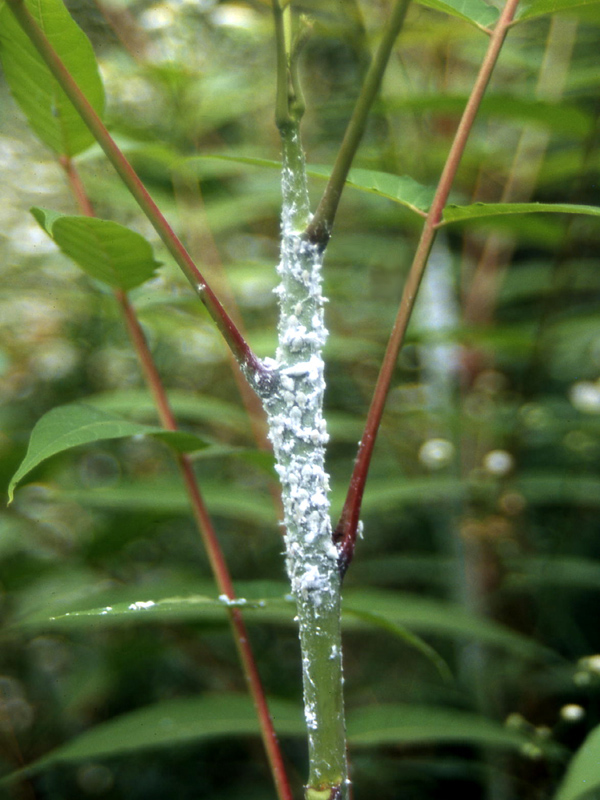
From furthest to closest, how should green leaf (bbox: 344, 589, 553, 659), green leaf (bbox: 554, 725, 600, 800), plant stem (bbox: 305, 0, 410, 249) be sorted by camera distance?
green leaf (bbox: 344, 589, 553, 659) → green leaf (bbox: 554, 725, 600, 800) → plant stem (bbox: 305, 0, 410, 249)

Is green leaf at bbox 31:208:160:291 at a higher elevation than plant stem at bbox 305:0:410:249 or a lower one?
higher

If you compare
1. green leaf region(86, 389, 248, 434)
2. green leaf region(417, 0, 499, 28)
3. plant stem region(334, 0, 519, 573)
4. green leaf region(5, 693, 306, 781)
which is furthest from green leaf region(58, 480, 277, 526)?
green leaf region(417, 0, 499, 28)

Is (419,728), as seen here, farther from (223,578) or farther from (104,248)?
(104,248)

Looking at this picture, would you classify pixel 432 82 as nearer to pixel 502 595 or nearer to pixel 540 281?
pixel 540 281

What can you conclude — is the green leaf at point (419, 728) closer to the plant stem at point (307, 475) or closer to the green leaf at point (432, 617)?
the green leaf at point (432, 617)

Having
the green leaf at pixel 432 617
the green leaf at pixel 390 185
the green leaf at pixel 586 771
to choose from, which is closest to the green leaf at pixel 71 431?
the green leaf at pixel 390 185

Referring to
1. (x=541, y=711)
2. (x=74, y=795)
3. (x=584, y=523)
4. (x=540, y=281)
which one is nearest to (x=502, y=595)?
(x=541, y=711)

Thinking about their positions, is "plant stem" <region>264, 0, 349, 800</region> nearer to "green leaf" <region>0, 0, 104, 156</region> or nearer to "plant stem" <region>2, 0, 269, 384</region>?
"plant stem" <region>2, 0, 269, 384</region>
